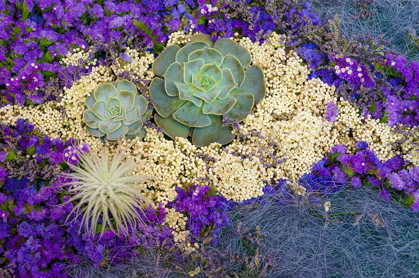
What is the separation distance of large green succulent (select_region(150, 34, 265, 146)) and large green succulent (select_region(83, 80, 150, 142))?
0.15m

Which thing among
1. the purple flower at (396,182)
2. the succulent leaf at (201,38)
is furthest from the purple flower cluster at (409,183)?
the succulent leaf at (201,38)

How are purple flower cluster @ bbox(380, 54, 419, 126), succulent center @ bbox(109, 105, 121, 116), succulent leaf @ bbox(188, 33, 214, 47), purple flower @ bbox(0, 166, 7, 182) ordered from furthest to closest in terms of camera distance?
succulent leaf @ bbox(188, 33, 214, 47) < purple flower cluster @ bbox(380, 54, 419, 126) < succulent center @ bbox(109, 105, 121, 116) < purple flower @ bbox(0, 166, 7, 182)

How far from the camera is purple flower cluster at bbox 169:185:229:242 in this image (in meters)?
2.61

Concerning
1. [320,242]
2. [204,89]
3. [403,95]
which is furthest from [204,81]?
[403,95]

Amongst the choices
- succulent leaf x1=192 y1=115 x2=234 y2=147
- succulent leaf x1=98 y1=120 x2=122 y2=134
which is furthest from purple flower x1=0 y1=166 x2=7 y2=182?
succulent leaf x1=192 y1=115 x2=234 y2=147

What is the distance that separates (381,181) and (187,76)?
156cm

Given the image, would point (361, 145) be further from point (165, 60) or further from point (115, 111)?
point (115, 111)

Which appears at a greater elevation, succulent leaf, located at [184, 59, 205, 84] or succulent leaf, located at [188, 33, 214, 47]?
succulent leaf, located at [188, 33, 214, 47]

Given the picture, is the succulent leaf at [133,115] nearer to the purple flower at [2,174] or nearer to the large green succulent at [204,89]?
the large green succulent at [204,89]

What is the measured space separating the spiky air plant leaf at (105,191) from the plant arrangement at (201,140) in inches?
0.6

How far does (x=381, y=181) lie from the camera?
2.70 meters

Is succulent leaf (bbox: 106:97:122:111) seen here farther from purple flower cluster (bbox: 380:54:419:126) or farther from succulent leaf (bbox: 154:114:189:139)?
purple flower cluster (bbox: 380:54:419:126)

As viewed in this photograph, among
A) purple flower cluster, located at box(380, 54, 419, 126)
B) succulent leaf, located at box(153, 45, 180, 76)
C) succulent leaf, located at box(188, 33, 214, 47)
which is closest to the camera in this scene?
purple flower cluster, located at box(380, 54, 419, 126)

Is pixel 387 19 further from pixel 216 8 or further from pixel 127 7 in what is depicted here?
pixel 127 7
